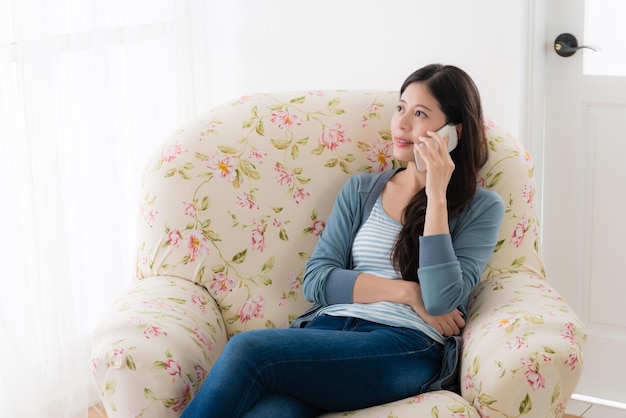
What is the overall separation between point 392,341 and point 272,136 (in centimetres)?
64

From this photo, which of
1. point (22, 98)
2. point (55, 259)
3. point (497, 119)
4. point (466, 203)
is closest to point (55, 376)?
point (55, 259)

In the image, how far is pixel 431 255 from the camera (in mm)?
1807

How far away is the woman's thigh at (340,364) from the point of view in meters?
1.66

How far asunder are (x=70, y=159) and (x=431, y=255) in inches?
46.7

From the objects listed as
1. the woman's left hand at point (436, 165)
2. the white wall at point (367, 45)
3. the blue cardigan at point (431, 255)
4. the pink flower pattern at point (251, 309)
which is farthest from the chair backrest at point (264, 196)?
the white wall at point (367, 45)

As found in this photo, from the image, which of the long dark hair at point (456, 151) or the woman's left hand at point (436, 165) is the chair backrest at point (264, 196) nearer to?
the long dark hair at point (456, 151)

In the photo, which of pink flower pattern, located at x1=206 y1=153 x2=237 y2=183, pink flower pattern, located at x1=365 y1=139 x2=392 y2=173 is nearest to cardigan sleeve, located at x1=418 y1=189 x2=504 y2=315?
pink flower pattern, located at x1=365 y1=139 x2=392 y2=173

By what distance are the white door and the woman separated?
0.70 meters

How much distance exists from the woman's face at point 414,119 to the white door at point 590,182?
0.80 meters

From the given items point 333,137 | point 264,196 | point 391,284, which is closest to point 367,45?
point 333,137

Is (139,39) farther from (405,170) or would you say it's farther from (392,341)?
(392,341)

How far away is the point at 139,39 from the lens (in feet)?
8.94

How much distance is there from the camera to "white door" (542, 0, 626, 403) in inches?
99.6

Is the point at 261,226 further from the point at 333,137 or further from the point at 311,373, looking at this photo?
the point at 311,373
